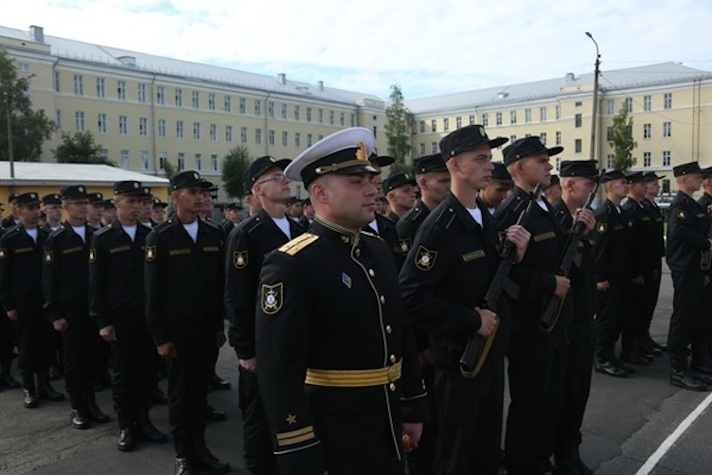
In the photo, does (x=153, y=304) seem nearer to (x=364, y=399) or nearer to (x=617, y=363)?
(x=364, y=399)

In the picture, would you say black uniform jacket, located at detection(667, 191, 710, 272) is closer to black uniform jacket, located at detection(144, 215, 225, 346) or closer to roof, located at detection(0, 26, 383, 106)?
black uniform jacket, located at detection(144, 215, 225, 346)

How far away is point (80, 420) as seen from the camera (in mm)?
5641

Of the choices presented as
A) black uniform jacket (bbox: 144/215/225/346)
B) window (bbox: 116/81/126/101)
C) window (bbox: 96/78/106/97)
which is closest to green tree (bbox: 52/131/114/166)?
window (bbox: 96/78/106/97)

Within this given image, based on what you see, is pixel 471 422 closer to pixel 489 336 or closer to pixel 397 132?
pixel 489 336

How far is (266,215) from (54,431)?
318 cm

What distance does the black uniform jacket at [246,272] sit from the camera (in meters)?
4.04

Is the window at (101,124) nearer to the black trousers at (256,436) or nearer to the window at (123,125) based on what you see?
the window at (123,125)

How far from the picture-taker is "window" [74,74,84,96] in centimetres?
5100

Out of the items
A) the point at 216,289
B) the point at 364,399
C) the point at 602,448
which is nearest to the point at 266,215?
the point at 216,289

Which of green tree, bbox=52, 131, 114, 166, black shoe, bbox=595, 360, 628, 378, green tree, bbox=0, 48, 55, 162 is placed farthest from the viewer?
green tree, bbox=52, 131, 114, 166

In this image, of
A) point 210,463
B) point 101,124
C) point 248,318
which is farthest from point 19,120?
point 248,318

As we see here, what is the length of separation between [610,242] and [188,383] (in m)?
5.22

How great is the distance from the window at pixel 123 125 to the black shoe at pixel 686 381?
5515cm

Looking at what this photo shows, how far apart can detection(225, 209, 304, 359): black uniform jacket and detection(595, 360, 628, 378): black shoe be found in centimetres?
450
